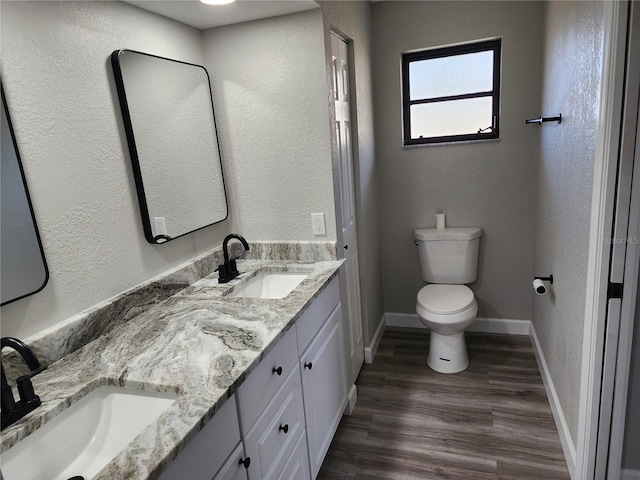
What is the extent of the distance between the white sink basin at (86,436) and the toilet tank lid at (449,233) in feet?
7.03

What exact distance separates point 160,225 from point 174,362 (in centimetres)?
72

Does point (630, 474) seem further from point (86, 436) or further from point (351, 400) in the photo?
point (86, 436)

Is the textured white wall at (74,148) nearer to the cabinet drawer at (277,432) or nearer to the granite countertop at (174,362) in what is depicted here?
the granite countertop at (174,362)

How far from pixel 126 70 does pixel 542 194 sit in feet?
7.63

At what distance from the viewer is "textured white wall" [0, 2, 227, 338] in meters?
1.23

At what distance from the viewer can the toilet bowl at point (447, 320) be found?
2479 millimetres

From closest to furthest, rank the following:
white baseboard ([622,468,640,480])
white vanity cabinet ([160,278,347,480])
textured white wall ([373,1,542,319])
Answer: white vanity cabinet ([160,278,347,480]), white baseboard ([622,468,640,480]), textured white wall ([373,1,542,319])

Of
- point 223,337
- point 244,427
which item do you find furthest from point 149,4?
point 244,427

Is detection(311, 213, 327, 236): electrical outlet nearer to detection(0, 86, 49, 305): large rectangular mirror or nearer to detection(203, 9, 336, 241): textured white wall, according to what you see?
detection(203, 9, 336, 241): textured white wall

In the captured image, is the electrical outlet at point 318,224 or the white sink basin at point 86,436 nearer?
the white sink basin at point 86,436

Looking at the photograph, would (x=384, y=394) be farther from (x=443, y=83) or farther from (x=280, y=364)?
(x=443, y=83)

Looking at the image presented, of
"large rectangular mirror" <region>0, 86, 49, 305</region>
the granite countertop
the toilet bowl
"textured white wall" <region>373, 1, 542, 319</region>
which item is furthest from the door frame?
"large rectangular mirror" <region>0, 86, 49, 305</region>

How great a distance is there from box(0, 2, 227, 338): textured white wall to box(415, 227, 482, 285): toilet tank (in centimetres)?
186

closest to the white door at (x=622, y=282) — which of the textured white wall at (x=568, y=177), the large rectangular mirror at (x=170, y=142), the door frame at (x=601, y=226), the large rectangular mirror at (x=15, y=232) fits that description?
the door frame at (x=601, y=226)
